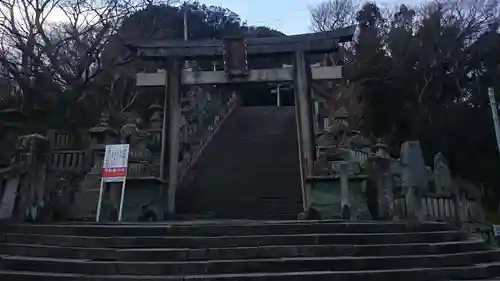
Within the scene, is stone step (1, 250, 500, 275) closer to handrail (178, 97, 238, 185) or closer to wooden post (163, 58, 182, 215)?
wooden post (163, 58, 182, 215)

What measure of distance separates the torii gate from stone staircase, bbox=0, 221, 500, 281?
15.3 ft

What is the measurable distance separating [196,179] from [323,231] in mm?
7754

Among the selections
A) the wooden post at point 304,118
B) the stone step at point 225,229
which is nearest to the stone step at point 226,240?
the stone step at point 225,229

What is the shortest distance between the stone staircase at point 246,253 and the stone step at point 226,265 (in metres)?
0.01

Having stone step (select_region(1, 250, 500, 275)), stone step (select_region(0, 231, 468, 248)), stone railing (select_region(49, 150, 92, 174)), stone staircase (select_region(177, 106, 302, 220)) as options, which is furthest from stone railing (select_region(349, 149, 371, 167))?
stone step (select_region(1, 250, 500, 275))

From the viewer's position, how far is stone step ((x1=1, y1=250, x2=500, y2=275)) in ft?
19.2

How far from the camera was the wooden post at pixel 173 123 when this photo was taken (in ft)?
38.5

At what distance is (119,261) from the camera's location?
6113 millimetres

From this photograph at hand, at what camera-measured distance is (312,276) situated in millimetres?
5609

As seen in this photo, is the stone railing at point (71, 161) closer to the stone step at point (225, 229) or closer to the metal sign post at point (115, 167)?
the metal sign post at point (115, 167)

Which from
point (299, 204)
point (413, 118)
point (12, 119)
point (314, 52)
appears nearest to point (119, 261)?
point (299, 204)

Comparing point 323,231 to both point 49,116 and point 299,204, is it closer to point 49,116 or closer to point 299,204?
point 299,204

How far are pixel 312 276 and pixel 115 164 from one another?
18.3ft

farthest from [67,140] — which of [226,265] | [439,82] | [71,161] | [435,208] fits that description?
[439,82]
